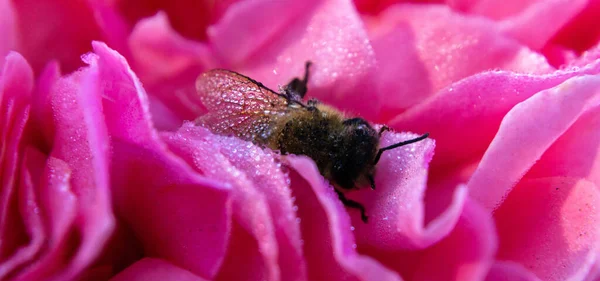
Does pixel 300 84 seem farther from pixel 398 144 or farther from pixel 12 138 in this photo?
pixel 12 138

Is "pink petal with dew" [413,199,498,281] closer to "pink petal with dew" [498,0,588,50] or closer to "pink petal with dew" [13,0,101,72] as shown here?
"pink petal with dew" [498,0,588,50]

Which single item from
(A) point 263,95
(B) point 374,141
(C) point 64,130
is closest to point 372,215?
(B) point 374,141

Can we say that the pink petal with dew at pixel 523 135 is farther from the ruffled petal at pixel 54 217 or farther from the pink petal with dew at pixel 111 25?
the pink petal with dew at pixel 111 25

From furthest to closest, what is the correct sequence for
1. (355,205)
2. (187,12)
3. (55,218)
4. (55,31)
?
(187,12) < (55,31) < (355,205) < (55,218)

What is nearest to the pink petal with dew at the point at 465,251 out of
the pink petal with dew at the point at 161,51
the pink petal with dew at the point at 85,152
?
the pink petal with dew at the point at 85,152

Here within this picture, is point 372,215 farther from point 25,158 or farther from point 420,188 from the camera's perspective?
point 25,158

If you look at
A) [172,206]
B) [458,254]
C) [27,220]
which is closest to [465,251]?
[458,254]
